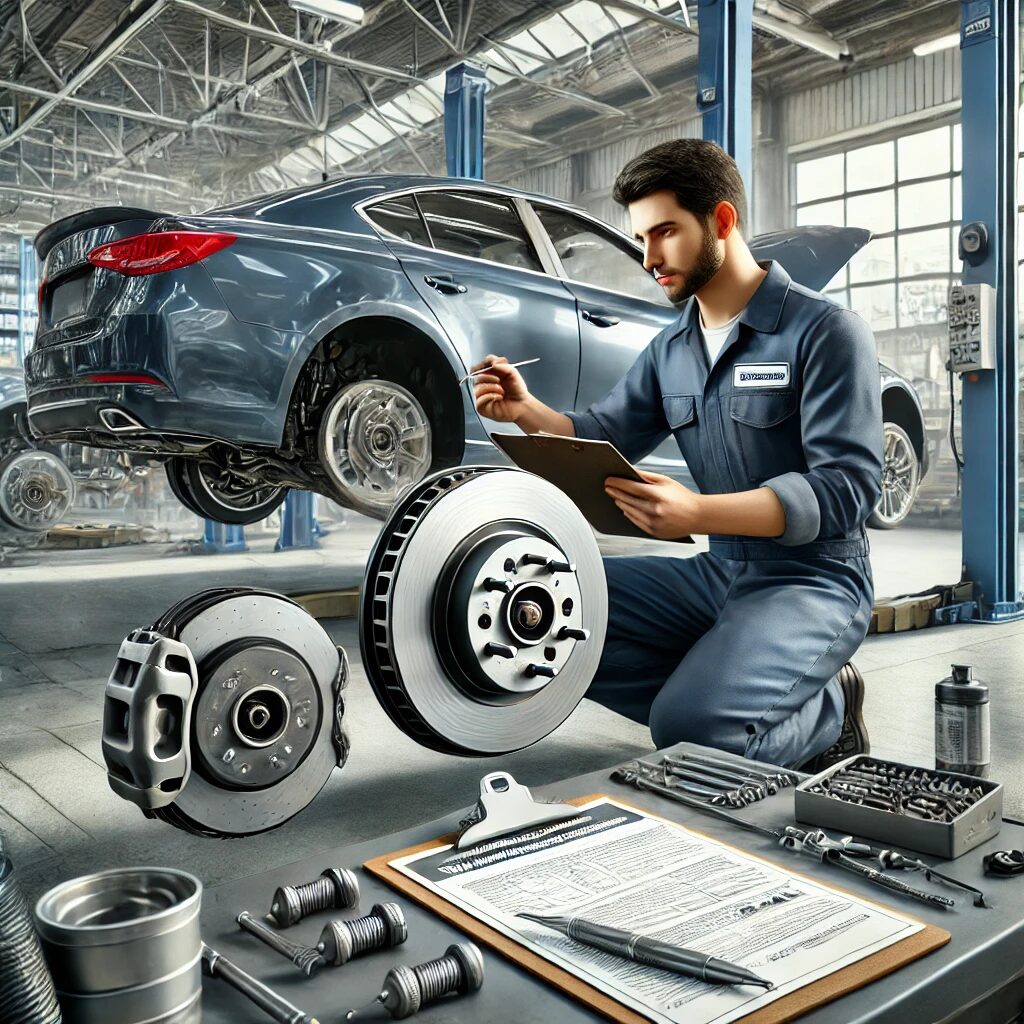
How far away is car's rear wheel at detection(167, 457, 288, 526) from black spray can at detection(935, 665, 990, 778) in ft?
5.58

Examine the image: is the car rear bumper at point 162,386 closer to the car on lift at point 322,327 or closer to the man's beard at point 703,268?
the car on lift at point 322,327

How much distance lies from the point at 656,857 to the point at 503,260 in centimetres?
176

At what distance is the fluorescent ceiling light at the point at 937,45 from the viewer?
20.6ft

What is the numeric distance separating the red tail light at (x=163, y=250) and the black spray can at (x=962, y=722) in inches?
61.4

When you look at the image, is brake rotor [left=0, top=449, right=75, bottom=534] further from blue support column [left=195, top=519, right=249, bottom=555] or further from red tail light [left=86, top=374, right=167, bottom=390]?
red tail light [left=86, top=374, right=167, bottom=390]

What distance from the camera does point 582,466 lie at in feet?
3.21

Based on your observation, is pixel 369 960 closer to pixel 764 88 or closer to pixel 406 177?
pixel 406 177

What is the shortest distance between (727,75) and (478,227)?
815 mm

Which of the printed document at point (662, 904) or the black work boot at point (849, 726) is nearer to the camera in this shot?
the printed document at point (662, 904)

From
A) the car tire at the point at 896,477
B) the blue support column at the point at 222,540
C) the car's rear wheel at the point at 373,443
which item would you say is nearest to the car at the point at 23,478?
the blue support column at the point at 222,540

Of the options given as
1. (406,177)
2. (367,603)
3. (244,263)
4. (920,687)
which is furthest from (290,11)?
(367,603)

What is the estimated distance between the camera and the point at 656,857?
94 cm

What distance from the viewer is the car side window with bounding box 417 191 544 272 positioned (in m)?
2.31

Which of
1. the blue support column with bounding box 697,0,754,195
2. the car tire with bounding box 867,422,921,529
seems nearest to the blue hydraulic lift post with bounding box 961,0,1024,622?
the car tire with bounding box 867,422,921,529
